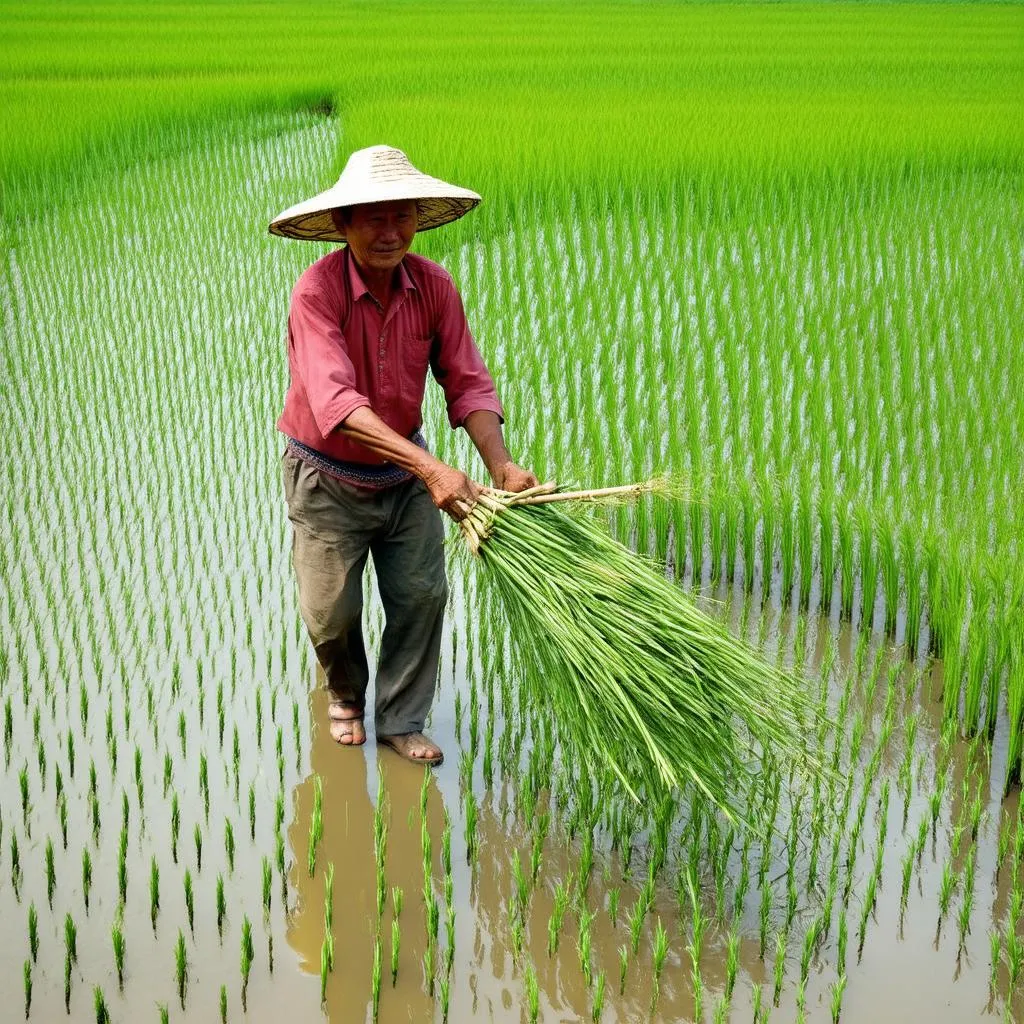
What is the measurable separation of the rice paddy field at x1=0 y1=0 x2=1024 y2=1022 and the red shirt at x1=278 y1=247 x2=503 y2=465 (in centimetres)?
42

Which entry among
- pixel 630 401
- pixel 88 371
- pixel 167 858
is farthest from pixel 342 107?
pixel 167 858

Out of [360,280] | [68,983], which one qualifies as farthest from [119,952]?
[360,280]

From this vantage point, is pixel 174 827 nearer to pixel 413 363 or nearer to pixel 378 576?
pixel 378 576

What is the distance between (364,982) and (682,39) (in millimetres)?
13569

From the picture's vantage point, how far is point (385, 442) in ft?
7.94

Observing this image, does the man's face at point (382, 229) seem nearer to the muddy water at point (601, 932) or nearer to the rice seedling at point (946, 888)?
the muddy water at point (601, 932)

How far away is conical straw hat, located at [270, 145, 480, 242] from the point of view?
243 cm

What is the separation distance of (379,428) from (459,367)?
1.24 ft

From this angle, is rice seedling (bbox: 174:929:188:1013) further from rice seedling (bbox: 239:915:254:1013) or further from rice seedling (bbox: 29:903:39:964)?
rice seedling (bbox: 29:903:39:964)

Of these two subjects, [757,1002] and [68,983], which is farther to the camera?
[68,983]

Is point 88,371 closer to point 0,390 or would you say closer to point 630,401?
point 0,390

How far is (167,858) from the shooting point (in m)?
2.50

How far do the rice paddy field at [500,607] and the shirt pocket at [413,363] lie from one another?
0.43 meters

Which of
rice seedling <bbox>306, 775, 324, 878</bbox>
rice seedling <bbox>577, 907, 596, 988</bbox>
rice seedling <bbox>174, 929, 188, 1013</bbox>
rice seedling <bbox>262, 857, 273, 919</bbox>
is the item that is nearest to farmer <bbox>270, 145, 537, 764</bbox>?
rice seedling <bbox>306, 775, 324, 878</bbox>
